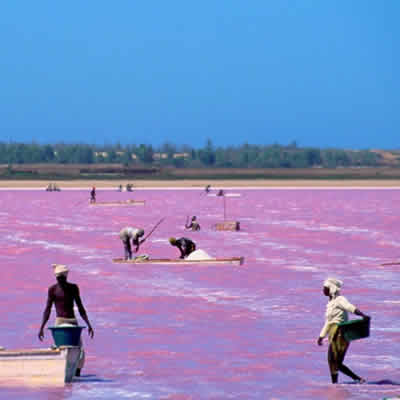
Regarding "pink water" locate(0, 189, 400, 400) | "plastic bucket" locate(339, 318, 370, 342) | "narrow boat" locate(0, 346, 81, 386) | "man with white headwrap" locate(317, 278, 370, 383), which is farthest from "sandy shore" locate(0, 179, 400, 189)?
"plastic bucket" locate(339, 318, 370, 342)

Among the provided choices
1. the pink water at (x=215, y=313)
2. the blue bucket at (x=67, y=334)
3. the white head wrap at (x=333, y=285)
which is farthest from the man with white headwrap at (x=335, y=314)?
the blue bucket at (x=67, y=334)

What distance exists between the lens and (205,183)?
474 feet

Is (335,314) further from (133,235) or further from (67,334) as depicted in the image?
(133,235)

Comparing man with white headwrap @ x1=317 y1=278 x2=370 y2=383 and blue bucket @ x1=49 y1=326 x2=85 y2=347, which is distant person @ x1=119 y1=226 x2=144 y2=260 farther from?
man with white headwrap @ x1=317 y1=278 x2=370 y2=383

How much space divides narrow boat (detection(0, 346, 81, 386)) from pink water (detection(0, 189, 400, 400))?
16 cm

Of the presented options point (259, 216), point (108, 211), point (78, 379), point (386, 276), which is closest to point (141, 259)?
point (386, 276)

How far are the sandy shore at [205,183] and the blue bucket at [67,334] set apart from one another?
117465mm

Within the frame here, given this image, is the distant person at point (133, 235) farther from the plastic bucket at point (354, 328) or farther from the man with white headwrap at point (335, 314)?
the plastic bucket at point (354, 328)

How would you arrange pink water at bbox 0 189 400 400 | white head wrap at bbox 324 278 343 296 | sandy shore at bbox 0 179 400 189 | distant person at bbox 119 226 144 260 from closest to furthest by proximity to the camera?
white head wrap at bbox 324 278 343 296
pink water at bbox 0 189 400 400
distant person at bbox 119 226 144 260
sandy shore at bbox 0 179 400 189

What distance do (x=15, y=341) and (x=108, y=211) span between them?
52.5 metres

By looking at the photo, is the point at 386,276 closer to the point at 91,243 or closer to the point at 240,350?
the point at 240,350

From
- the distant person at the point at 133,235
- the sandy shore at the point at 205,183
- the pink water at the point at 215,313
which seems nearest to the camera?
the pink water at the point at 215,313

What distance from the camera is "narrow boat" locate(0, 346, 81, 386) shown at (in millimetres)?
13578

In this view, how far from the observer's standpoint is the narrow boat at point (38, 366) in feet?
44.5
